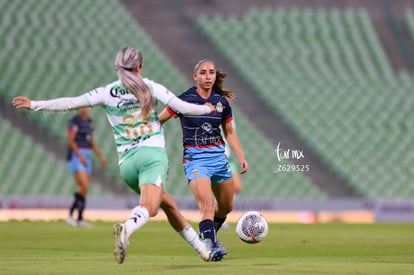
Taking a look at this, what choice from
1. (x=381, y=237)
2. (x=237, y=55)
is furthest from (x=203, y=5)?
(x=381, y=237)

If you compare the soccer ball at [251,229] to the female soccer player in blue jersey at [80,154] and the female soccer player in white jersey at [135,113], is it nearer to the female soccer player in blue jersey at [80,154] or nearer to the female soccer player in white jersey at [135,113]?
the female soccer player in white jersey at [135,113]

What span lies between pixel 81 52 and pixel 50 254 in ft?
46.6

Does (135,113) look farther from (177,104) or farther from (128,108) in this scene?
(177,104)

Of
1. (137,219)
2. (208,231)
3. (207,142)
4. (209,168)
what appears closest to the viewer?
(137,219)

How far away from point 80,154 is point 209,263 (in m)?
9.46

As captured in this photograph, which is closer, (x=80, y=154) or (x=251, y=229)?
(x=251, y=229)

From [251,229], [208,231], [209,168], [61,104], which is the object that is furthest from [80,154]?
[61,104]

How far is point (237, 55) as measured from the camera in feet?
82.8

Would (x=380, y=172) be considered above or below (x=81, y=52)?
below

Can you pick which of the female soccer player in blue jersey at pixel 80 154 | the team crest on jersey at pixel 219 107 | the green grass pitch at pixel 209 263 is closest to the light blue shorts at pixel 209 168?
the team crest on jersey at pixel 219 107

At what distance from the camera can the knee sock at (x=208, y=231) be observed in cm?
968

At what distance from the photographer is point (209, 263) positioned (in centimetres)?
919

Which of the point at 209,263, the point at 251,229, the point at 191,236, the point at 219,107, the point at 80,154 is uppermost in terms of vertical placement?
the point at 80,154

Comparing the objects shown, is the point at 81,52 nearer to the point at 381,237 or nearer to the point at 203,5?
the point at 203,5
